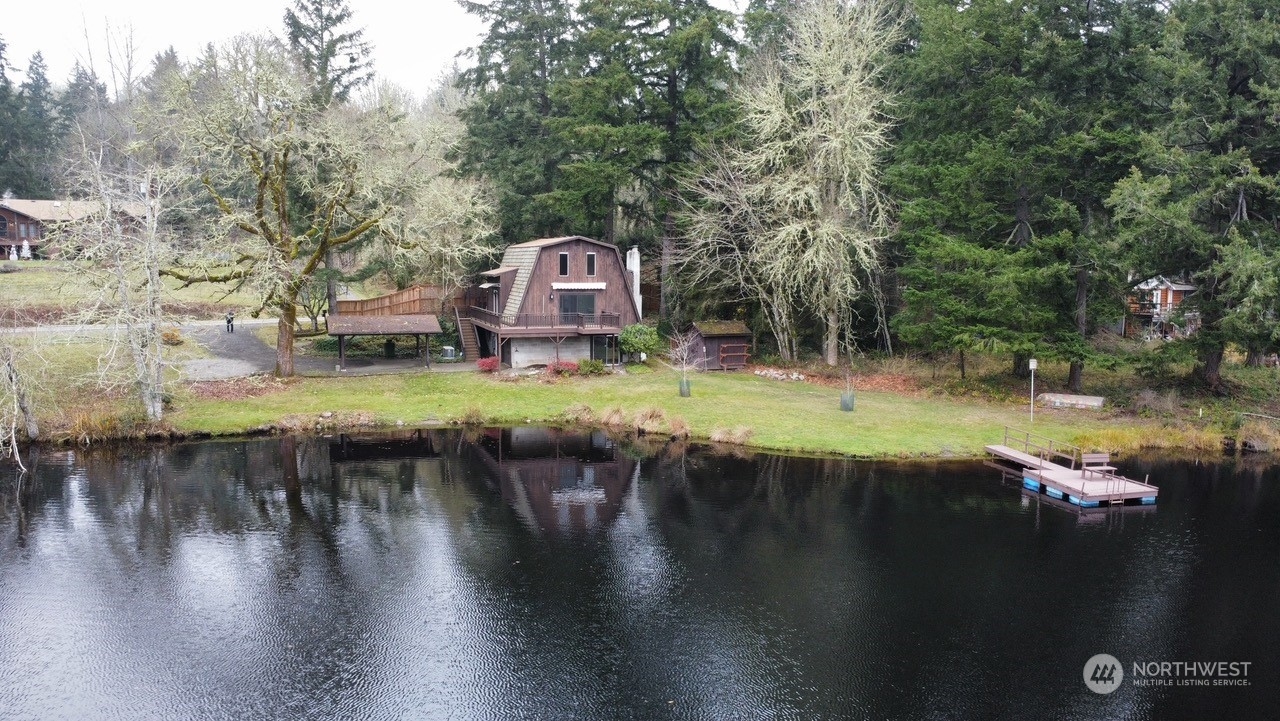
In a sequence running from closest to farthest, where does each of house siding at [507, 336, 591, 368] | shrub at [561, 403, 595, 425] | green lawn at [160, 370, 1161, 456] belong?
green lawn at [160, 370, 1161, 456] < shrub at [561, 403, 595, 425] < house siding at [507, 336, 591, 368]

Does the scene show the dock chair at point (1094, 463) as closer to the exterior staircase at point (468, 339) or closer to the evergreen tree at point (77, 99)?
the exterior staircase at point (468, 339)

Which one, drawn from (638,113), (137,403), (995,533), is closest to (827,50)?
(638,113)

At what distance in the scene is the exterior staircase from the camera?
37.8 metres

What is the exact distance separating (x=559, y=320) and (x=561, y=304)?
973 mm

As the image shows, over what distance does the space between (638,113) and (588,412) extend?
17.1 m

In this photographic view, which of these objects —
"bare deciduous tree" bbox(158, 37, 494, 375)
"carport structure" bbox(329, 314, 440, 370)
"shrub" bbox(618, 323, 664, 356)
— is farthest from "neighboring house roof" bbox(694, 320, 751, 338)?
"bare deciduous tree" bbox(158, 37, 494, 375)

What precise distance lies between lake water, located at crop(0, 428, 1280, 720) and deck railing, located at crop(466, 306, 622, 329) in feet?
39.7

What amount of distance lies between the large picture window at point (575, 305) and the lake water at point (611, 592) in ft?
42.8

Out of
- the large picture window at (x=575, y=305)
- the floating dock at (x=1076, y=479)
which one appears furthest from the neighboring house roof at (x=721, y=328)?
the floating dock at (x=1076, y=479)

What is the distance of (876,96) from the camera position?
34688mm

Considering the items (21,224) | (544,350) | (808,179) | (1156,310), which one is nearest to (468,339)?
(544,350)

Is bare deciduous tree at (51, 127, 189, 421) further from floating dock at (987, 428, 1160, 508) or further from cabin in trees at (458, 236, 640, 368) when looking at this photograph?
floating dock at (987, 428, 1160, 508)

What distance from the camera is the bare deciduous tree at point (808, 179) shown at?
108ft

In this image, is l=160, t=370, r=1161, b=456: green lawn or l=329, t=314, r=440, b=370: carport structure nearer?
l=160, t=370, r=1161, b=456: green lawn
